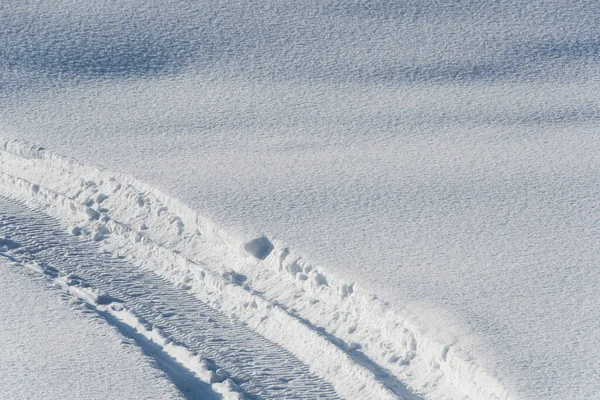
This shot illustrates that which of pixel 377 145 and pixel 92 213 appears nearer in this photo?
pixel 92 213

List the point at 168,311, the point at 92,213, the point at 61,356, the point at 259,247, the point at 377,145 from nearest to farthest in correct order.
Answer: the point at 61,356, the point at 168,311, the point at 259,247, the point at 92,213, the point at 377,145

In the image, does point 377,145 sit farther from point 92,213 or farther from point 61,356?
point 61,356

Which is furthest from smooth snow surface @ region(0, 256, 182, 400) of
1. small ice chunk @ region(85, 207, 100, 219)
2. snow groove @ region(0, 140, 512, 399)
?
small ice chunk @ region(85, 207, 100, 219)

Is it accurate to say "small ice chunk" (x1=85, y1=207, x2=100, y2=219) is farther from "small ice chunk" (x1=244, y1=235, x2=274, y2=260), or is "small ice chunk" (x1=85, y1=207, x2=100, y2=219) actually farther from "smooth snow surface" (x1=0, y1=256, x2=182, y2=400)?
"small ice chunk" (x1=244, y1=235, x2=274, y2=260)

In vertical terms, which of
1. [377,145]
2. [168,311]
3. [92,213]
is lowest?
[168,311]

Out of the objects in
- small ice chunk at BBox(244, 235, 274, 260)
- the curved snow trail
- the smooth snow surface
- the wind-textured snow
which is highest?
the wind-textured snow

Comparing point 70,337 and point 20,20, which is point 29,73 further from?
point 70,337

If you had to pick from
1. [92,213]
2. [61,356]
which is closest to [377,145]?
[92,213]

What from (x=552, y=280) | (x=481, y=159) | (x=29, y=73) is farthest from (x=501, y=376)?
(x=29, y=73)
